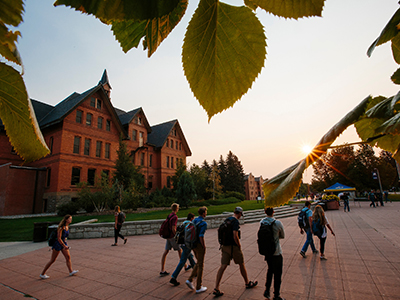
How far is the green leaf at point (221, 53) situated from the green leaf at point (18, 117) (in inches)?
14.1

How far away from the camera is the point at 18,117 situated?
0.50 meters

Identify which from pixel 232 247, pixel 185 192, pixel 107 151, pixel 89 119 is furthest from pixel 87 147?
pixel 232 247

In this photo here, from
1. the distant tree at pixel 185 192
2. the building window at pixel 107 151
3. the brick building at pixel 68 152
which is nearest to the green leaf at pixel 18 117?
the brick building at pixel 68 152

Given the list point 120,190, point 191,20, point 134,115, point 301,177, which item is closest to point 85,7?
point 191,20

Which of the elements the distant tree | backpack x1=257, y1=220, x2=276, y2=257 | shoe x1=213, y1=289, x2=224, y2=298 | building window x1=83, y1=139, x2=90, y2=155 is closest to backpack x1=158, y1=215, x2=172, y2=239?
shoe x1=213, y1=289, x2=224, y2=298

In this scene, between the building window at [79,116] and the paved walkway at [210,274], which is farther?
the building window at [79,116]

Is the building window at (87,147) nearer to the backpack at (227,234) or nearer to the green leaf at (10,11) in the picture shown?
the backpack at (227,234)

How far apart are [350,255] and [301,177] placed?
9462 mm

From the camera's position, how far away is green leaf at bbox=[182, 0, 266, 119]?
52 centimetres

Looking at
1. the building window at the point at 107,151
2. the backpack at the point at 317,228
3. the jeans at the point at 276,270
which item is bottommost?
the jeans at the point at 276,270

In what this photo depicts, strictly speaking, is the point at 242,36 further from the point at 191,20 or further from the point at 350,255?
the point at 350,255

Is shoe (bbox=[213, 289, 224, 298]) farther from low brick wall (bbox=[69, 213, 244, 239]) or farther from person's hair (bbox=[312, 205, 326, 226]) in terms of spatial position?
low brick wall (bbox=[69, 213, 244, 239])

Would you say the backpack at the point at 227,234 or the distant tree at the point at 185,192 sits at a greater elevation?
the distant tree at the point at 185,192

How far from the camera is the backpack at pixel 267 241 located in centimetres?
513
